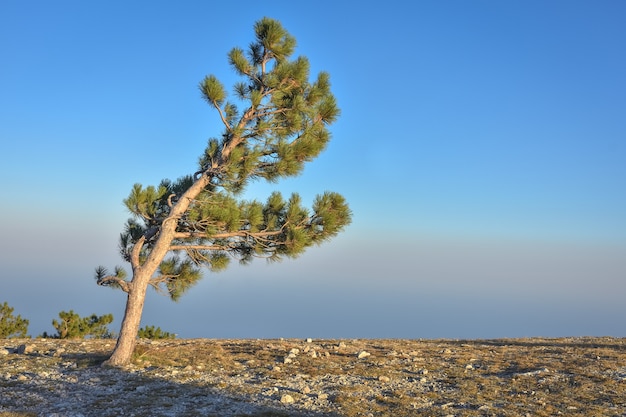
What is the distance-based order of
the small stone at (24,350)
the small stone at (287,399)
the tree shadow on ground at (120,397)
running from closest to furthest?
the tree shadow on ground at (120,397)
the small stone at (287,399)
the small stone at (24,350)

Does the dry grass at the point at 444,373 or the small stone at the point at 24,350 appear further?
the small stone at the point at 24,350

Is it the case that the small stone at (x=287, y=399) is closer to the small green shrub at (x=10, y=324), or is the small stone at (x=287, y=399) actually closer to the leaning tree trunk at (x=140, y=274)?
the leaning tree trunk at (x=140, y=274)

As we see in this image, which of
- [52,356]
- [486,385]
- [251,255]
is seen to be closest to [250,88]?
[251,255]

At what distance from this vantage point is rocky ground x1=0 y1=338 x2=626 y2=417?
1017 cm

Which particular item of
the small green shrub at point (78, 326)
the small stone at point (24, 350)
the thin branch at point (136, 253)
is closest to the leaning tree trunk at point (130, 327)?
the thin branch at point (136, 253)

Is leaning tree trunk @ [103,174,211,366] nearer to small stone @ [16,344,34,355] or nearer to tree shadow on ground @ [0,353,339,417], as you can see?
tree shadow on ground @ [0,353,339,417]

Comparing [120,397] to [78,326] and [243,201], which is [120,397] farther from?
[78,326]

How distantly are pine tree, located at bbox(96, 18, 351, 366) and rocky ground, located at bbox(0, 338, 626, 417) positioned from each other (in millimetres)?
2599

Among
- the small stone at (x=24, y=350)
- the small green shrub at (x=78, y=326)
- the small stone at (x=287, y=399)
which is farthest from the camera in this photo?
the small green shrub at (x=78, y=326)

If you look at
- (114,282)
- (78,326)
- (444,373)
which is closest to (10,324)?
(78,326)

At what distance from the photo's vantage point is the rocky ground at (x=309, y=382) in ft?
33.4

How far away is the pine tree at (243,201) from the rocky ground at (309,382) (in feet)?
8.53

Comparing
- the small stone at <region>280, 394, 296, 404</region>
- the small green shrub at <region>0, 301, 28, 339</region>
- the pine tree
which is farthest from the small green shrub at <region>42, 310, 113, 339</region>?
the small stone at <region>280, 394, 296, 404</region>

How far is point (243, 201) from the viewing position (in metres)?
16.0
